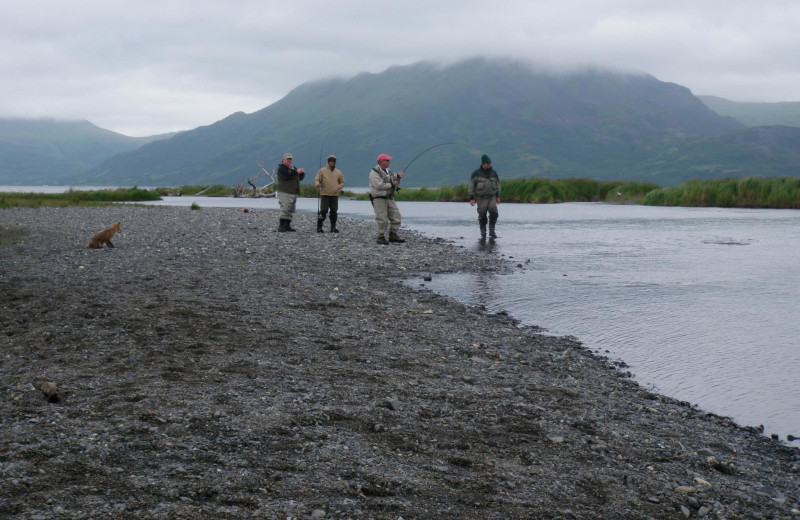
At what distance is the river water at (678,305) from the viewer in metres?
7.22

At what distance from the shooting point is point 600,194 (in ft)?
207

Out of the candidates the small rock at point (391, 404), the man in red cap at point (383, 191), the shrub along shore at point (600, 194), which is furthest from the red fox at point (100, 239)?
the shrub along shore at point (600, 194)

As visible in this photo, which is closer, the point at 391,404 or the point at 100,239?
the point at 391,404

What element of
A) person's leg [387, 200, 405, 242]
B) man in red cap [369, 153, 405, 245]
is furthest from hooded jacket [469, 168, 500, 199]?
man in red cap [369, 153, 405, 245]

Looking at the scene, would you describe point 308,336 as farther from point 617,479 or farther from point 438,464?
point 617,479

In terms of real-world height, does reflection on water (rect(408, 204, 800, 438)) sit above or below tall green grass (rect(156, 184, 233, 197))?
below

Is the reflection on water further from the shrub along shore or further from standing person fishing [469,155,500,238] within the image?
Result: the shrub along shore

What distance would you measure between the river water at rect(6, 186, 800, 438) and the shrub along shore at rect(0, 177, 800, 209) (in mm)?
22604

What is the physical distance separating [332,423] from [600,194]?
201 ft

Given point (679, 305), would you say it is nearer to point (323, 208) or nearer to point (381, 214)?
point (381, 214)

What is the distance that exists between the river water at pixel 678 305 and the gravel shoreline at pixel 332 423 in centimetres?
67

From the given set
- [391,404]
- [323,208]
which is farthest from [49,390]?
[323,208]

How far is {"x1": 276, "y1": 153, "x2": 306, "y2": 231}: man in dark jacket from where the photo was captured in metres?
20.3

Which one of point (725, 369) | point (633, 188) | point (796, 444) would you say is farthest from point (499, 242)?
point (633, 188)
